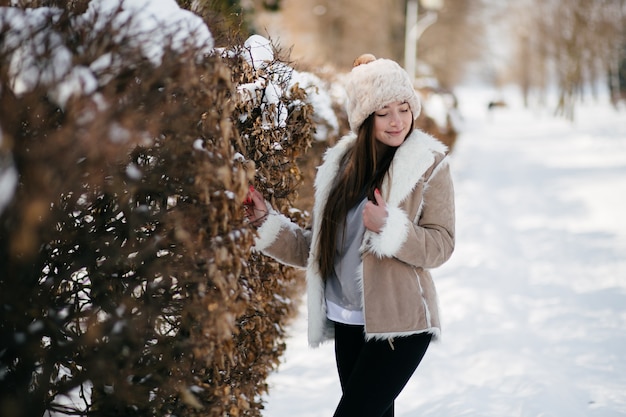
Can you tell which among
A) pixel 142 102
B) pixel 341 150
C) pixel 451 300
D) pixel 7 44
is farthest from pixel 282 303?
pixel 451 300

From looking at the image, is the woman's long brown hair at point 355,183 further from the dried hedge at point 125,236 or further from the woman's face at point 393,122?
the dried hedge at point 125,236

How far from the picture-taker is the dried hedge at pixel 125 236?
1695 millimetres

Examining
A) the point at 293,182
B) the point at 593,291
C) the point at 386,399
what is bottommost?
the point at 593,291

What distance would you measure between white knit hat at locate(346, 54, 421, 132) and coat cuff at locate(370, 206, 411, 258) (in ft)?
1.46

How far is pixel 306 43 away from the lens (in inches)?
1144

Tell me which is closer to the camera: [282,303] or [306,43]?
[282,303]

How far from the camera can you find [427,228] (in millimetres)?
2482

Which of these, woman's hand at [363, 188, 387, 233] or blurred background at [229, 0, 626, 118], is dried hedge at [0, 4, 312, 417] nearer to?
woman's hand at [363, 188, 387, 233]

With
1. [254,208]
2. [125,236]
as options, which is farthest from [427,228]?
[125,236]

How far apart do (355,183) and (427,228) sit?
35cm

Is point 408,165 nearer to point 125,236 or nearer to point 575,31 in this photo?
point 125,236

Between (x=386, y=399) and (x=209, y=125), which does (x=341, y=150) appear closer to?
(x=209, y=125)

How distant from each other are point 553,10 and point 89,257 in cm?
3421

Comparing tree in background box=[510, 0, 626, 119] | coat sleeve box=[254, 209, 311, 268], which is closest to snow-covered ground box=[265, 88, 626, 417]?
coat sleeve box=[254, 209, 311, 268]
